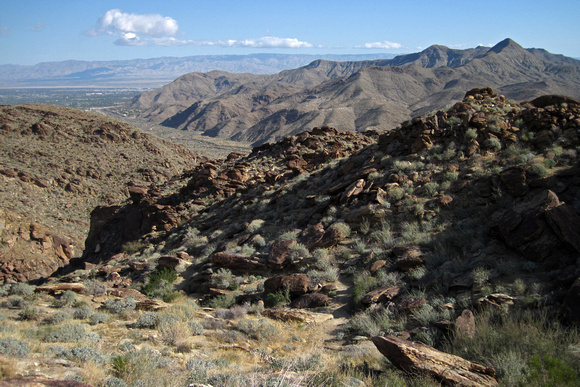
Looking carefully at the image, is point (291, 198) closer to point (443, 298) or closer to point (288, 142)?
point (443, 298)

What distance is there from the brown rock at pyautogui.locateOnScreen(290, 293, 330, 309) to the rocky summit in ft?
0.15

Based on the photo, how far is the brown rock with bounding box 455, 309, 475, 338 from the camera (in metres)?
4.83

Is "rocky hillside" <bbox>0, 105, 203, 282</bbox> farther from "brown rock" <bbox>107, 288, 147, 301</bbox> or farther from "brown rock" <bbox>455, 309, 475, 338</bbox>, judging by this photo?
"brown rock" <bbox>455, 309, 475, 338</bbox>

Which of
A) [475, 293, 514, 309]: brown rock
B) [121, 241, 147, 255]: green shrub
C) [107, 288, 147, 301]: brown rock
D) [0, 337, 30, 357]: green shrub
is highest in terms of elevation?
[475, 293, 514, 309]: brown rock

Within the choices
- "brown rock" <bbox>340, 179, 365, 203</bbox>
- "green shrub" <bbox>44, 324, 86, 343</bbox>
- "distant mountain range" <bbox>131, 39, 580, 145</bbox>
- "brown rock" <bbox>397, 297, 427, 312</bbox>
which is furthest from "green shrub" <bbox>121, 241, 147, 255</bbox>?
"distant mountain range" <bbox>131, 39, 580, 145</bbox>

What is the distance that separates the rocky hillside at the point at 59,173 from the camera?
22.5 m

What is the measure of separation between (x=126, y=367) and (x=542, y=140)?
1249 centimetres

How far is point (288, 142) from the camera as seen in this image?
24703mm

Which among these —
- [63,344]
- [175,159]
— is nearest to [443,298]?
[63,344]

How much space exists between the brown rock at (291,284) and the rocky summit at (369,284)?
0.03 m

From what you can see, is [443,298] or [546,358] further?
[443,298]

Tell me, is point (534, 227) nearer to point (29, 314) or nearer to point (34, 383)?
point (34, 383)

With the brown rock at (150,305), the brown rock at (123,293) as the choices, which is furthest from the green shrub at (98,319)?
the brown rock at (123,293)

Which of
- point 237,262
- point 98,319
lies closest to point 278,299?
point 237,262
